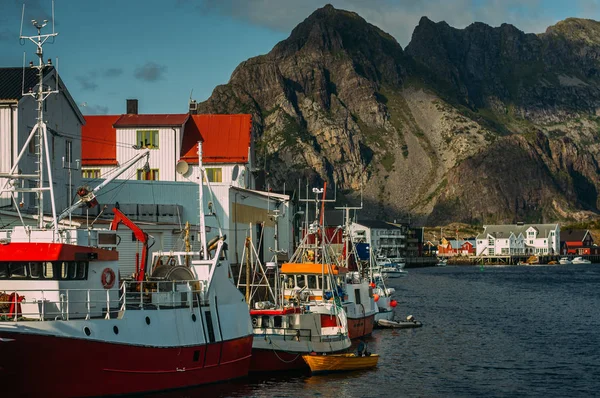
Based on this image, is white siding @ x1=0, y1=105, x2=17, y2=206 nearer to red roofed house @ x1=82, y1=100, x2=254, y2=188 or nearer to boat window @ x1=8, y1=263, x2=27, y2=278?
red roofed house @ x1=82, y1=100, x2=254, y2=188

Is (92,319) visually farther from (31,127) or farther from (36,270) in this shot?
(31,127)

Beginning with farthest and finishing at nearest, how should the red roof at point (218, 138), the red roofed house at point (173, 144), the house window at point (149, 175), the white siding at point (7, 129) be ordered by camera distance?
1. the red roof at point (218, 138)
2. the red roofed house at point (173, 144)
3. the house window at point (149, 175)
4. the white siding at point (7, 129)

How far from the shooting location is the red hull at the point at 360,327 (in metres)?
61.5

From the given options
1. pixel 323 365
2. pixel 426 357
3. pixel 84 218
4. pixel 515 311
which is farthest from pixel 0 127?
pixel 515 311

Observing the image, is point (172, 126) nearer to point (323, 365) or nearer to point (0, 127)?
Answer: point (0, 127)

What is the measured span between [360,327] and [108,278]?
31217mm

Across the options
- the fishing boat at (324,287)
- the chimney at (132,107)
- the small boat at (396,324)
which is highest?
the chimney at (132,107)

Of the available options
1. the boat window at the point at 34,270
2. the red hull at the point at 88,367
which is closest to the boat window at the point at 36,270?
the boat window at the point at 34,270

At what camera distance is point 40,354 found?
103 ft

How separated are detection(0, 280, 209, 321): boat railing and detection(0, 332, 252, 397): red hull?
1219 mm

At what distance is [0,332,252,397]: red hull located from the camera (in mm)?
31359

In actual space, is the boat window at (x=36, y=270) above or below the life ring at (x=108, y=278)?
above

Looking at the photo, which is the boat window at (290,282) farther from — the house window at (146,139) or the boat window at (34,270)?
the house window at (146,139)

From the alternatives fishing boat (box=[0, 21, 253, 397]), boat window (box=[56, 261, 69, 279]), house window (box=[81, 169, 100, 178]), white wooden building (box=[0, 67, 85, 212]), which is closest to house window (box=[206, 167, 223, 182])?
house window (box=[81, 169, 100, 178])
